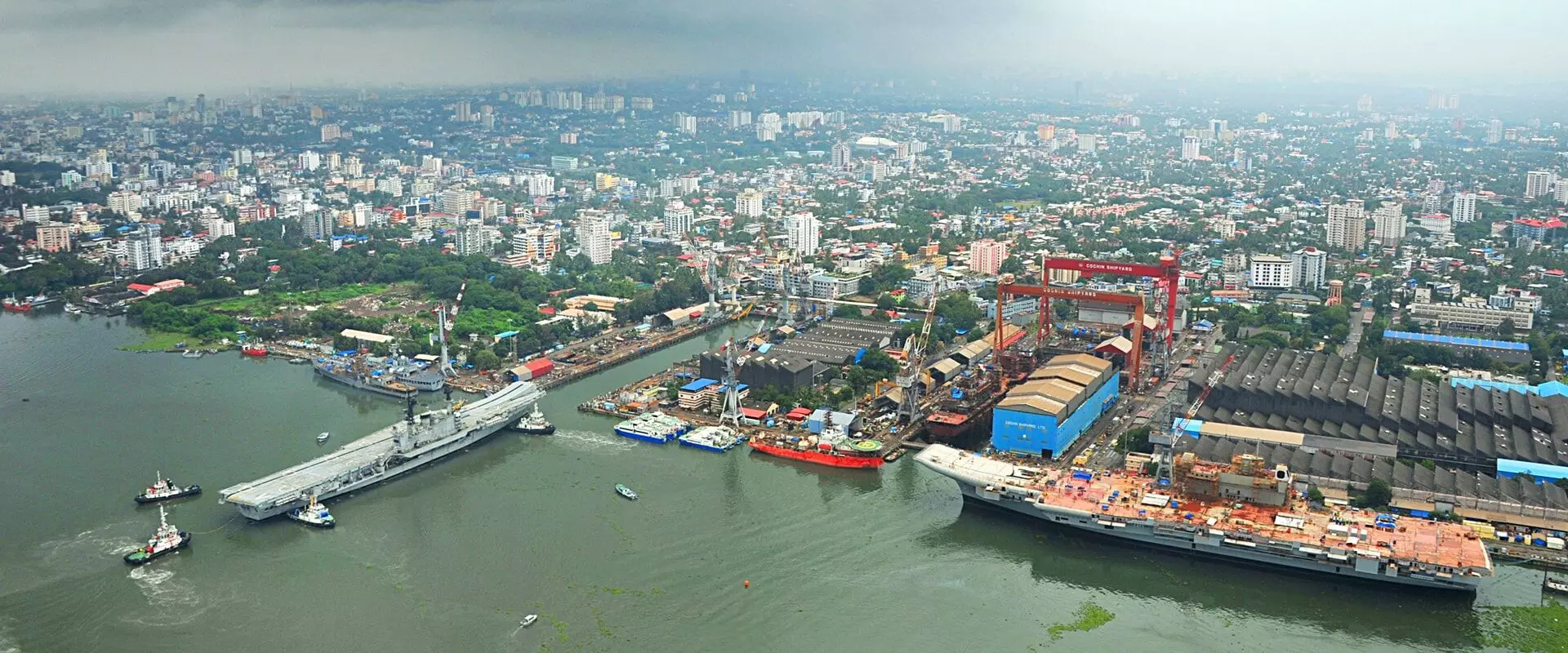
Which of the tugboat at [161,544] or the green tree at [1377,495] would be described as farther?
the green tree at [1377,495]

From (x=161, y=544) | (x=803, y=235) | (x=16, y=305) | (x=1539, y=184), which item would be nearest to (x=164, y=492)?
(x=161, y=544)

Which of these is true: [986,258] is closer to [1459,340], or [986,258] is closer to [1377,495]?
[1459,340]

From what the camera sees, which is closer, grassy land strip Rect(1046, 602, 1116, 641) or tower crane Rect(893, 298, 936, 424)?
grassy land strip Rect(1046, 602, 1116, 641)

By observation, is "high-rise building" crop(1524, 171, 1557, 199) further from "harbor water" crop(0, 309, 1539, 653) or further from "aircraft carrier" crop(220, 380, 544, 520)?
"aircraft carrier" crop(220, 380, 544, 520)

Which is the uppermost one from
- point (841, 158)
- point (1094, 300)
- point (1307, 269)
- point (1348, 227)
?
point (841, 158)

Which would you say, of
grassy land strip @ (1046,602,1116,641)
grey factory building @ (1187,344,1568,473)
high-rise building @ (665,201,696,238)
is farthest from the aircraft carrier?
high-rise building @ (665,201,696,238)

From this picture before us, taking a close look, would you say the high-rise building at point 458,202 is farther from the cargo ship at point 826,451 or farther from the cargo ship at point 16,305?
the cargo ship at point 826,451

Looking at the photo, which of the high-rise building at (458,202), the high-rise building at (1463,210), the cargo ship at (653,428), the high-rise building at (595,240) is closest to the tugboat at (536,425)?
the cargo ship at (653,428)
